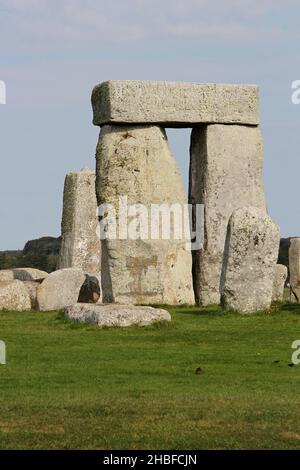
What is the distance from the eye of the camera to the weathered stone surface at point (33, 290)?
24109 millimetres

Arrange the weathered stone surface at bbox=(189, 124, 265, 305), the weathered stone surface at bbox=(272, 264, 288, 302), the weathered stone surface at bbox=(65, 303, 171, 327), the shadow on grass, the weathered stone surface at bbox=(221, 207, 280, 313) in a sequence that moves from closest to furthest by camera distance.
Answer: the weathered stone surface at bbox=(65, 303, 171, 327) < the weathered stone surface at bbox=(221, 207, 280, 313) < the shadow on grass < the weathered stone surface at bbox=(272, 264, 288, 302) < the weathered stone surface at bbox=(189, 124, 265, 305)

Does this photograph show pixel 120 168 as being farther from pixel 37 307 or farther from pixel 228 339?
pixel 228 339

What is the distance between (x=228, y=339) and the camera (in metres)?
17.5

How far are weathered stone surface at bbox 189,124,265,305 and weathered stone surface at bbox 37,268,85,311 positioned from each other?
2958mm

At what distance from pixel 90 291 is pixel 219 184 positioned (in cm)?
336

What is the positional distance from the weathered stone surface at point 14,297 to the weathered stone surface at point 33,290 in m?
0.20

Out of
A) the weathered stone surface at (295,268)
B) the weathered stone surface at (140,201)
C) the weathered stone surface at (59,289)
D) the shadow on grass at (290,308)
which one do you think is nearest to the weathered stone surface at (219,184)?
the weathered stone surface at (140,201)

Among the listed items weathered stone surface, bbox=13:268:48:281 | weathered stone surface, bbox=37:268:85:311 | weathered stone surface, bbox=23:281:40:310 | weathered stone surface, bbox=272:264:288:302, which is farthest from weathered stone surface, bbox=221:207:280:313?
weathered stone surface, bbox=13:268:48:281

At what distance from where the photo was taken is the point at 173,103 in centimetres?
2584

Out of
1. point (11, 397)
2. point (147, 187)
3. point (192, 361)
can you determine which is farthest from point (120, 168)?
point (11, 397)

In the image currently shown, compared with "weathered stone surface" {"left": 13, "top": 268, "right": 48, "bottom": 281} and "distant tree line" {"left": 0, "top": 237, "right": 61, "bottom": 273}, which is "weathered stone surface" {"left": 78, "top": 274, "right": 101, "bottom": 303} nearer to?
"weathered stone surface" {"left": 13, "top": 268, "right": 48, "bottom": 281}

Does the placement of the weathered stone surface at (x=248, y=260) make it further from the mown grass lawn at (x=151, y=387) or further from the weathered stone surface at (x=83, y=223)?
the weathered stone surface at (x=83, y=223)

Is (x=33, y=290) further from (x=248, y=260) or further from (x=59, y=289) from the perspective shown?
(x=248, y=260)

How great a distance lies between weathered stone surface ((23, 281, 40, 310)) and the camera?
24109 millimetres
